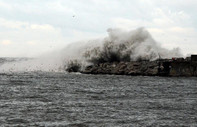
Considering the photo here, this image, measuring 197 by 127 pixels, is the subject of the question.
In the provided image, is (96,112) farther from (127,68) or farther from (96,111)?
(127,68)

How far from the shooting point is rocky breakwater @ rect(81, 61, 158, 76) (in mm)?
72562

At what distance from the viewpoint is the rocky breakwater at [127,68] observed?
7256 centimetres

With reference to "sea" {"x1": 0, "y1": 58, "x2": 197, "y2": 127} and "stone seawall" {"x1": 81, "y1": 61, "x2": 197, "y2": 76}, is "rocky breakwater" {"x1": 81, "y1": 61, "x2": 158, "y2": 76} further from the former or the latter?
"sea" {"x1": 0, "y1": 58, "x2": 197, "y2": 127}

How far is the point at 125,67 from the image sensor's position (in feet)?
253

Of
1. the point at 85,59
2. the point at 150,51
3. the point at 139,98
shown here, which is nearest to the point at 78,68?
the point at 85,59

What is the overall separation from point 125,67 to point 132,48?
39.1 feet

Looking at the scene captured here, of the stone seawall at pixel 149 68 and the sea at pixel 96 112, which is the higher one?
the stone seawall at pixel 149 68

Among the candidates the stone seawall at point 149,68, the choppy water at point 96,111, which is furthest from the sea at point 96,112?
the stone seawall at point 149,68

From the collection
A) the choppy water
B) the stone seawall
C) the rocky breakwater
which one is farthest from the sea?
the rocky breakwater

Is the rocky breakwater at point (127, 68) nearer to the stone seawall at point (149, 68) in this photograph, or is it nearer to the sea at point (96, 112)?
the stone seawall at point (149, 68)

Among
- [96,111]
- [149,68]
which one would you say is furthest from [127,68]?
[96,111]

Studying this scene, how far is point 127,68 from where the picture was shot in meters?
76.2

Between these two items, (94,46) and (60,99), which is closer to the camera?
(60,99)

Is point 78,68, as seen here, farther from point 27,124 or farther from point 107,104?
point 27,124
